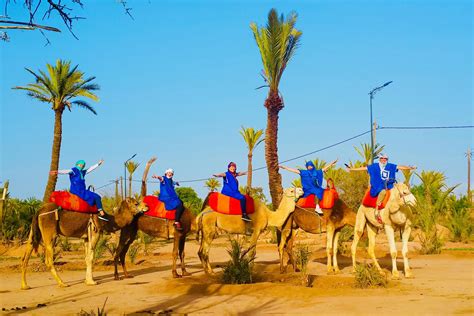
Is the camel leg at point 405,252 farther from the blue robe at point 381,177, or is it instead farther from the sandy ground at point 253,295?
the blue robe at point 381,177

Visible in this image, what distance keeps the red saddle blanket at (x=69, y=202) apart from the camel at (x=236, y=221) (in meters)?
2.90

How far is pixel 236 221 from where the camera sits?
53.4 feet

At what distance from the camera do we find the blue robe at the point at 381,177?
14.9 m

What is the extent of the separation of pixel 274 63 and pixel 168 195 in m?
18.0

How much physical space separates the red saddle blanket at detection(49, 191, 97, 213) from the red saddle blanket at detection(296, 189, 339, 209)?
5471 millimetres

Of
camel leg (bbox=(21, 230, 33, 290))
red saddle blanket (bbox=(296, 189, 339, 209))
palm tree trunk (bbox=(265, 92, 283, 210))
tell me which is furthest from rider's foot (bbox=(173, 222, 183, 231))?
palm tree trunk (bbox=(265, 92, 283, 210))

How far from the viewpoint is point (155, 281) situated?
15.4 metres

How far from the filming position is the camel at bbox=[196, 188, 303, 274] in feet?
52.9

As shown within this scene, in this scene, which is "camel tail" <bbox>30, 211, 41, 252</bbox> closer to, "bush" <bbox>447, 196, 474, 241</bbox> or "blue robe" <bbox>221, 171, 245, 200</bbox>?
"blue robe" <bbox>221, 171, 245, 200</bbox>

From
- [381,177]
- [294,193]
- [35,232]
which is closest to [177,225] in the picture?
[294,193]

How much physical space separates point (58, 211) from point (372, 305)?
775cm

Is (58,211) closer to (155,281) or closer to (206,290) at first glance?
(155,281)

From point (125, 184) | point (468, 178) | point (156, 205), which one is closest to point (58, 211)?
point (156, 205)

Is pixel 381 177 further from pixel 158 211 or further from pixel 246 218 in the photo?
pixel 158 211
